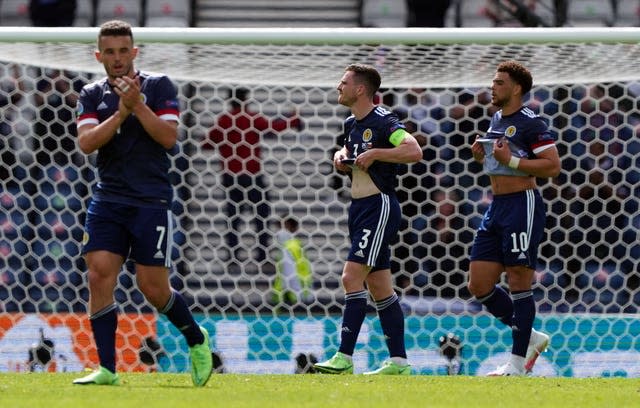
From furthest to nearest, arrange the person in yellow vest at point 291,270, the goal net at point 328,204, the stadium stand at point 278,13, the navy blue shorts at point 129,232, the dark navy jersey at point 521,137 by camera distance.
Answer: the stadium stand at point 278,13 → the person in yellow vest at point 291,270 → the goal net at point 328,204 → the dark navy jersey at point 521,137 → the navy blue shorts at point 129,232

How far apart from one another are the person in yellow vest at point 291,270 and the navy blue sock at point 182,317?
12.3ft

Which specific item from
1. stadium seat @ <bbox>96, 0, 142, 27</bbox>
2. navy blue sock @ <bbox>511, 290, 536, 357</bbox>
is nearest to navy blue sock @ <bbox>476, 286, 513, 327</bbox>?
navy blue sock @ <bbox>511, 290, 536, 357</bbox>

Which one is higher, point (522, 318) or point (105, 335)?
point (105, 335)

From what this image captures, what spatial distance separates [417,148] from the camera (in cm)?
721

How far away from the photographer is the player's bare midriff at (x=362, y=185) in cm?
732

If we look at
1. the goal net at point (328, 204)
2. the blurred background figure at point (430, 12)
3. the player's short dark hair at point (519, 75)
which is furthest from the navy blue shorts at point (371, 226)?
the blurred background figure at point (430, 12)

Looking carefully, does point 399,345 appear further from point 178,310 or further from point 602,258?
point 602,258

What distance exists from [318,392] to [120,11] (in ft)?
31.2

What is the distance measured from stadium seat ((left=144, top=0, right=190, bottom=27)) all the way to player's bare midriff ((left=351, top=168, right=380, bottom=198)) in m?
7.42

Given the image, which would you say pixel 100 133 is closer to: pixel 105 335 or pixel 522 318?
pixel 105 335

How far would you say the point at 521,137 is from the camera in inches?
287

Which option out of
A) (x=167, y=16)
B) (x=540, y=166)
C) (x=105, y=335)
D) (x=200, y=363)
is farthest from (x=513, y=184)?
(x=167, y=16)

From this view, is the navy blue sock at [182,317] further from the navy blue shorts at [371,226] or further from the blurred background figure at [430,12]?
the blurred background figure at [430,12]

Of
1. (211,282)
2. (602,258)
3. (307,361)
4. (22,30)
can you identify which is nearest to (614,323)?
(602,258)
